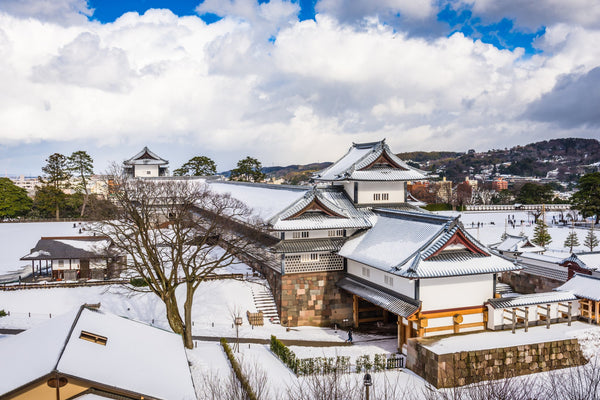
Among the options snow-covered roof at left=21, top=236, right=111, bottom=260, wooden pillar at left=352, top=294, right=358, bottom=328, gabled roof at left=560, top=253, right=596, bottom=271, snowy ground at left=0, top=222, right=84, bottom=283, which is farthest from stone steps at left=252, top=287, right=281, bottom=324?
gabled roof at left=560, top=253, right=596, bottom=271

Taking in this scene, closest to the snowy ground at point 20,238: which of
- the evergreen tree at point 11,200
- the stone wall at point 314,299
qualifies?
the evergreen tree at point 11,200

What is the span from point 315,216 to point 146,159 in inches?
2039

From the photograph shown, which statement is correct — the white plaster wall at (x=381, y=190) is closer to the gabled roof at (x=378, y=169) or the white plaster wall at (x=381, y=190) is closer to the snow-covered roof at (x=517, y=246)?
the gabled roof at (x=378, y=169)

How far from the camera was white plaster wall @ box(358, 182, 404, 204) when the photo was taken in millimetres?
30406

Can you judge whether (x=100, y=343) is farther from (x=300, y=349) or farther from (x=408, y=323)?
(x=408, y=323)

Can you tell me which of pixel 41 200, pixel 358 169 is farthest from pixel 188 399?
pixel 41 200

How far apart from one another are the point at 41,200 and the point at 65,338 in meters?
59.0

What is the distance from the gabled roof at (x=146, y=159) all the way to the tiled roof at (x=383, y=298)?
52.2 meters

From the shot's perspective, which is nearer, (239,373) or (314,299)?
(239,373)

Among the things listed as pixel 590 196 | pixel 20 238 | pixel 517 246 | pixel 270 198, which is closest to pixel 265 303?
pixel 270 198

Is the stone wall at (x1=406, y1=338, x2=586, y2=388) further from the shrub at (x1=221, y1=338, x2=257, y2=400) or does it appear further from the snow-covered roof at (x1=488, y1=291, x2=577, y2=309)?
the shrub at (x1=221, y1=338, x2=257, y2=400)

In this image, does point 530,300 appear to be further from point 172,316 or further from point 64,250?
point 64,250

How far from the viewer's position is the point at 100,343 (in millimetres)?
11156

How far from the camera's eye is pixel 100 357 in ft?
34.1
